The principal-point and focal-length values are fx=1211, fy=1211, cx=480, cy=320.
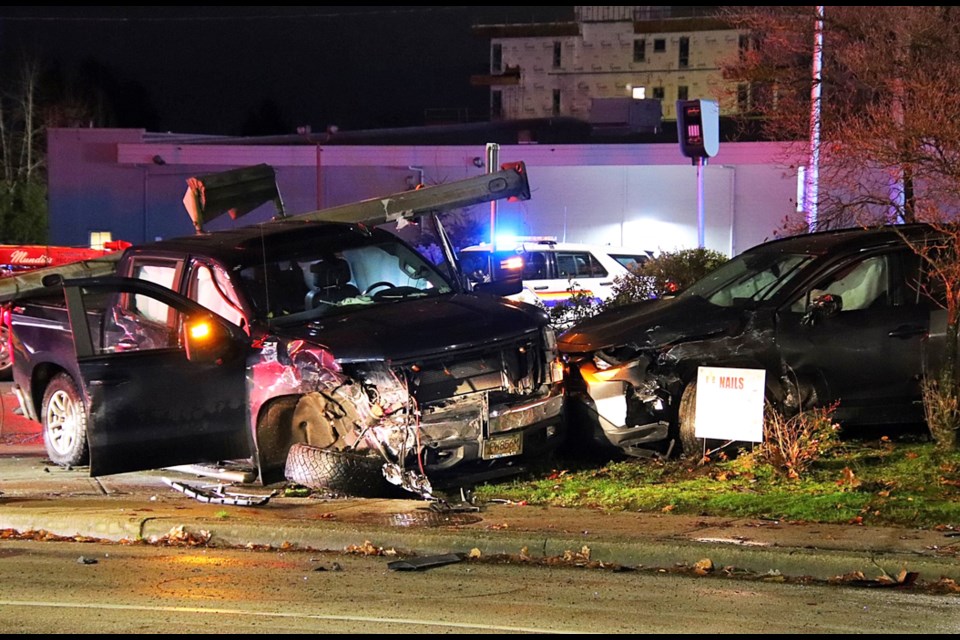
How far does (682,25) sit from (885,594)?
78.7m

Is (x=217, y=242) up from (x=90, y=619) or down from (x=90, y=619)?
up

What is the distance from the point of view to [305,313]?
29.9ft

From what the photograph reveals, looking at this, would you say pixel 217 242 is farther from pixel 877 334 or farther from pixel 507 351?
pixel 877 334

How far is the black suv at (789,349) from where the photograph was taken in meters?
9.37

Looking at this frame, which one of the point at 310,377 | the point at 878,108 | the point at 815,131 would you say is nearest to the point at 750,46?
the point at 815,131

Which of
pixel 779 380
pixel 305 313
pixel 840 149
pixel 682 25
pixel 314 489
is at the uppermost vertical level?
pixel 682 25

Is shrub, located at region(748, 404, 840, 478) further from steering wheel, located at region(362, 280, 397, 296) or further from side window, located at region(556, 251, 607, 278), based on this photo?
side window, located at region(556, 251, 607, 278)

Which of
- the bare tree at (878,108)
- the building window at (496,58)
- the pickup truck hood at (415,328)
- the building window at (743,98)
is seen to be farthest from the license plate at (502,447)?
the building window at (496,58)

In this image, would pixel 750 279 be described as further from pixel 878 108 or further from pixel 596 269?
pixel 596 269

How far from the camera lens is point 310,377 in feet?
27.5

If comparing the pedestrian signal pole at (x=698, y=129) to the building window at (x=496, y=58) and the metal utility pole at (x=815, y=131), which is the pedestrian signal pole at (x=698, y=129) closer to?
the metal utility pole at (x=815, y=131)

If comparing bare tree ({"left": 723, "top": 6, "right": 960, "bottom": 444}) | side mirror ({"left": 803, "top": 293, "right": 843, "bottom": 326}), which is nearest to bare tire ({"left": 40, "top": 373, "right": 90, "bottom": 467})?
side mirror ({"left": 803, "top": 293, "right": 843, "bottom": 326})

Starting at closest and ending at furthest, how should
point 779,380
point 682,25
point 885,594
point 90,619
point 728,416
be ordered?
point 90,619 → point 885,594 → point 728,416 → point 779,380 → point 682,25

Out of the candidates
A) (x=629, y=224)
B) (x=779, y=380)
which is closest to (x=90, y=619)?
(x=779, y=380)
